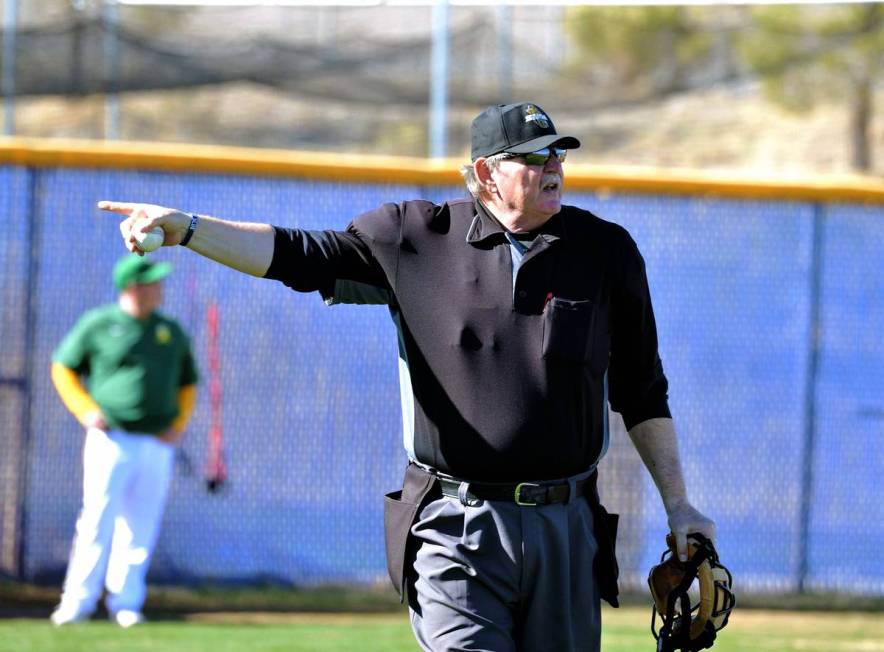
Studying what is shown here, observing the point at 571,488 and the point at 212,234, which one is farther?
the point at 571,488

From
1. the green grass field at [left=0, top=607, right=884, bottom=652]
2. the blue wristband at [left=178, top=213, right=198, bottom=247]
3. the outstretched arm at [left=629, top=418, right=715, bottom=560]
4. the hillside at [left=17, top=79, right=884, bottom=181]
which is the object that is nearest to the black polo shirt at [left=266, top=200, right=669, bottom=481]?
the outstretched arm at [left=629, top=418, right=715, bottom=560]

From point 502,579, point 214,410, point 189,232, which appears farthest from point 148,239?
point 214,410

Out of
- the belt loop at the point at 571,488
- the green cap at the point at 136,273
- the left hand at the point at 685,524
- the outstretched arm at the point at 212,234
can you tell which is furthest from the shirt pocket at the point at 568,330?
the green cap at the point at 136,273


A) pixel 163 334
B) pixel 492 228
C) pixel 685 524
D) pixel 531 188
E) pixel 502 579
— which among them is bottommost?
pixel 502 579

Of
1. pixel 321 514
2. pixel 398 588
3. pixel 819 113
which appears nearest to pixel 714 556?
pixel 398 588

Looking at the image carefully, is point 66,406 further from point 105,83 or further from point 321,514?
point 105,83

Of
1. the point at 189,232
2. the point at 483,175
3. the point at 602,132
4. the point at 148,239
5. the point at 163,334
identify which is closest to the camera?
the point at 148,239

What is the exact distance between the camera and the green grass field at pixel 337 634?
7367mm

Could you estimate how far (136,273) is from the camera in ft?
26.6

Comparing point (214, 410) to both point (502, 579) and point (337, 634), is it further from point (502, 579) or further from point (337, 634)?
point (502, 579)

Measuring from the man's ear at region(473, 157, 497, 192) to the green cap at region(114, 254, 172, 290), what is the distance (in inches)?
174

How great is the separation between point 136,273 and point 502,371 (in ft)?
15.6

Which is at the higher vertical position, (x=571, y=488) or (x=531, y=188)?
(x=531, y=188)

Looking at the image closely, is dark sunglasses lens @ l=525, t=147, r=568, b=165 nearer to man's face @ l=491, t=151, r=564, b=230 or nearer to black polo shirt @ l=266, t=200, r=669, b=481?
man's face @ l=491, t=151, r=564, b=230
